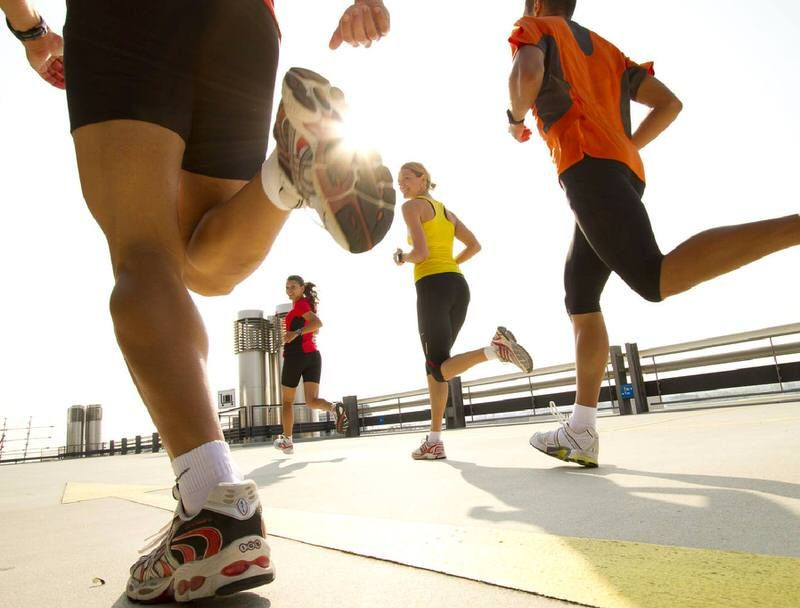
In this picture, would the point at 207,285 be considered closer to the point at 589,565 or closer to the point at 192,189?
the point at 192,189

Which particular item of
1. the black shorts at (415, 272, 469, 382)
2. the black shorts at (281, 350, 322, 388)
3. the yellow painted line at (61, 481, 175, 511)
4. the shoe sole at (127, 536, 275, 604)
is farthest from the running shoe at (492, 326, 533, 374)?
the black shorts at (281, 350, 322, 388)

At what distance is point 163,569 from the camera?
33.2 inches

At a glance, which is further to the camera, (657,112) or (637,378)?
(637,378)

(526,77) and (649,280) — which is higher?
(526,77)

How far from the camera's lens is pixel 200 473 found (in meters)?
0.87

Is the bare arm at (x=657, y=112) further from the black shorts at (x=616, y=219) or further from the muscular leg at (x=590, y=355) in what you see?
the muscular leg at (x=590, y=355)

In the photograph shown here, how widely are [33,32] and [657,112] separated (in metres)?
2.45

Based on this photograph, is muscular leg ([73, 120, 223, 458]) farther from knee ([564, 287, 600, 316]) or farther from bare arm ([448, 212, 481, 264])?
bare arm ([448, 212, 481, 264])

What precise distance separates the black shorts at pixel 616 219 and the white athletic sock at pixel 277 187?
123 centimetres

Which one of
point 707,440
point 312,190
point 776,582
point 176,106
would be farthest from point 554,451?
point 176,106

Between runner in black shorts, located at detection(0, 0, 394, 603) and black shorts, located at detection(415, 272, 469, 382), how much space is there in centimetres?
213

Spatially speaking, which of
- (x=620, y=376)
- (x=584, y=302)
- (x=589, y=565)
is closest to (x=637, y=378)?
(x=620, y=376)

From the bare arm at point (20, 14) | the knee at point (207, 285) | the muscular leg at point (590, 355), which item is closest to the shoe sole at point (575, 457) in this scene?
the muscular leg at point (590, 355)

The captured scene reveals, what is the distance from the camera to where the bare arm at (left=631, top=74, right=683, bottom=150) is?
238cm
